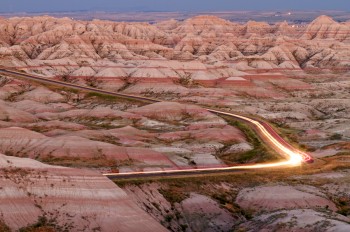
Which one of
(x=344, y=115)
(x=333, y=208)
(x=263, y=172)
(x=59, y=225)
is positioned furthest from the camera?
(x=344, y=115)

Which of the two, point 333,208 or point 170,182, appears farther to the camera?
point 170,182

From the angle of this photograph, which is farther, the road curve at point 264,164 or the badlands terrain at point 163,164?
the road curve at point 264,164

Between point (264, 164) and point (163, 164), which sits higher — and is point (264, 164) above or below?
below

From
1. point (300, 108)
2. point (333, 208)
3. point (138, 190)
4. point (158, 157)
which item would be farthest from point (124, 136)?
point (300, 108)

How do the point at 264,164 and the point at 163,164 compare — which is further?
the point at 264,164

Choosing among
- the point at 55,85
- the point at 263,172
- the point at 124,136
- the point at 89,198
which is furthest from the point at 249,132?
the point at 55,85

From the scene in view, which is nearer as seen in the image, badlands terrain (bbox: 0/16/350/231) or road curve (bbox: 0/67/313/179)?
badlands terrain (bbox: 0/16/350/231)

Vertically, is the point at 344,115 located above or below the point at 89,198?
below

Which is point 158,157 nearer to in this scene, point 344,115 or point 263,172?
point 263,172

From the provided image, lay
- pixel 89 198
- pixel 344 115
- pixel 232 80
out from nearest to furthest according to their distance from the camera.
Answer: pixel 89 198, pixel 344 115, pixel 232 80

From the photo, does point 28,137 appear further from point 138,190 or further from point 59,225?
point 59,225
